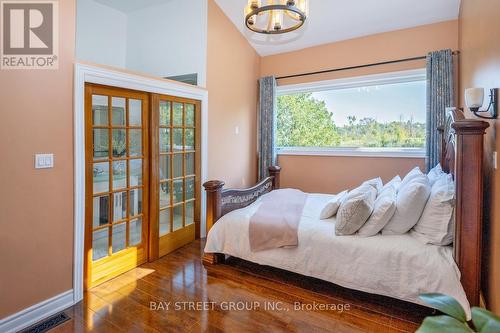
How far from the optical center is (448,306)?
34.2 inches

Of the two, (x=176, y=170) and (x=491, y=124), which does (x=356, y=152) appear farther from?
(x=176, y=170)

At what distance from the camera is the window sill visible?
393cm

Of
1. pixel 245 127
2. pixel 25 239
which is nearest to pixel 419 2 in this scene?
pixel 245 127

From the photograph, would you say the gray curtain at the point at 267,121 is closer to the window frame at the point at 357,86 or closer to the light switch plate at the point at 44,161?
the window frame at the point at 357,86

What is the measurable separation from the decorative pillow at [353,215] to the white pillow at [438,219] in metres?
0.40

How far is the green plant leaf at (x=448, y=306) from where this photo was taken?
2.76ft

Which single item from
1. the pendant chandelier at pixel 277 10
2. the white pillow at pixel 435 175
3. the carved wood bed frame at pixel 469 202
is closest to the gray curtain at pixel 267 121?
the pendant chandelier at pixel 277 10

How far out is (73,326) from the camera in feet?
6.83

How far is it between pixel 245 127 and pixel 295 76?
3.76 feet

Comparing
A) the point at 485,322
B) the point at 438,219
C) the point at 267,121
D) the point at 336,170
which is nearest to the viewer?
the point at 485,322

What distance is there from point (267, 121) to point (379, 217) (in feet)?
9.24

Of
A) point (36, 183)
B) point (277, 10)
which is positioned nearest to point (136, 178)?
point (36, 183)

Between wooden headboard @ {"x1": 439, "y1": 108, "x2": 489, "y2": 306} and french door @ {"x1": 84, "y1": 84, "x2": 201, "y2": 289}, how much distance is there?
2.70m

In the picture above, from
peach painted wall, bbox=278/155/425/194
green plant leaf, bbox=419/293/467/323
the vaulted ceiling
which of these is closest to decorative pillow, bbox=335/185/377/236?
green plant leaf, bbox=419/293/467/323
